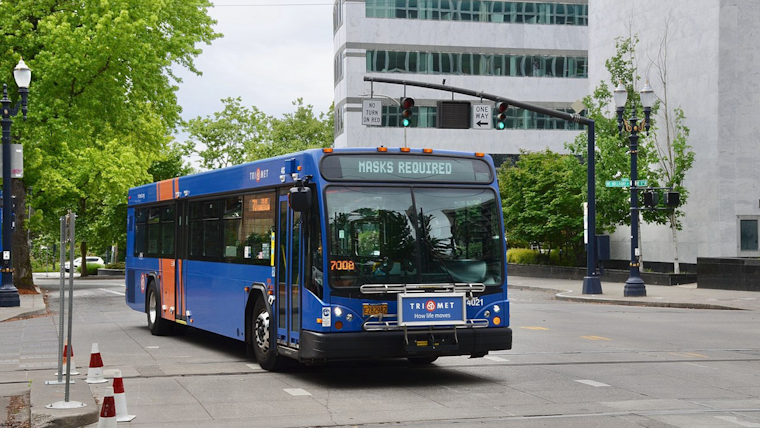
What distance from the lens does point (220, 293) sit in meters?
15.4

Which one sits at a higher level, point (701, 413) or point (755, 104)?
point (755, 104)

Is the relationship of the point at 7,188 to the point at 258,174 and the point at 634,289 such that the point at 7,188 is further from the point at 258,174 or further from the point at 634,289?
the point at 634,289

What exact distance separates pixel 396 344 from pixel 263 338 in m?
2.56

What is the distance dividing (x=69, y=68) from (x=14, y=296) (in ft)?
28.5

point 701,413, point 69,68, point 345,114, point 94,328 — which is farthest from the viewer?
point 345,114

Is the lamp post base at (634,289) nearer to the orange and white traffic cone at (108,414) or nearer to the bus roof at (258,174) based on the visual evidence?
the bus roof at (258,174)

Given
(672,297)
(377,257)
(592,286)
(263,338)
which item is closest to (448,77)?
(592,286)

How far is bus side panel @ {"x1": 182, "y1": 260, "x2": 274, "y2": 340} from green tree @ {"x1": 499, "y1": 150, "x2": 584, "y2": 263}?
27.5m

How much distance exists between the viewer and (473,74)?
6594 centimetres

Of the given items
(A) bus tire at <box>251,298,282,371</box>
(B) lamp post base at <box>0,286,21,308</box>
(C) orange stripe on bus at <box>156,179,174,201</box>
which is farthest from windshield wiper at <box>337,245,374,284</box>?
(B) lamp post base at <box>0,286,21,308</box>

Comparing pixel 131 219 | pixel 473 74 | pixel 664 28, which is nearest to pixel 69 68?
pixel 131 219

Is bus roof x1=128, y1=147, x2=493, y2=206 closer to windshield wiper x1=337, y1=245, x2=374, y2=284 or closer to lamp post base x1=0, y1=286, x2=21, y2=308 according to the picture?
windshield wiper x1=337, y1=245, x2=374, y2=284

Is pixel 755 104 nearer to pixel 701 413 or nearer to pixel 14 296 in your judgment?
pixel 14 296

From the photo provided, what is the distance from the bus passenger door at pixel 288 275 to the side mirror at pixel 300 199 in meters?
0.61
